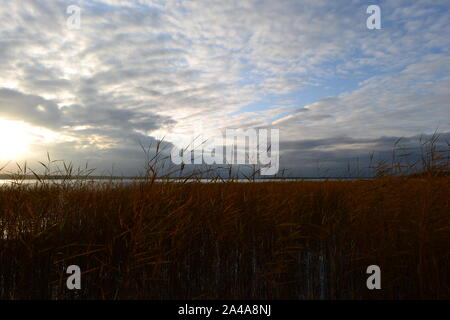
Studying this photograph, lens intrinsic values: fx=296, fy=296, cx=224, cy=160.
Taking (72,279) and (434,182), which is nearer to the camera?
(72,279)

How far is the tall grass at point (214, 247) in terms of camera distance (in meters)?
4.62

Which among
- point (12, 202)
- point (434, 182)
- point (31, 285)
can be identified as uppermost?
point (434, 182)

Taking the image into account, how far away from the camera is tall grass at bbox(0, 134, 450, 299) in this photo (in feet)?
15.2

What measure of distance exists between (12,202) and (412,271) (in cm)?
724

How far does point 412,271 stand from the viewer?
4.83 m

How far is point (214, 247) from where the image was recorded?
17.4 ft

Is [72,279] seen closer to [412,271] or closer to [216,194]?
[216,194]
